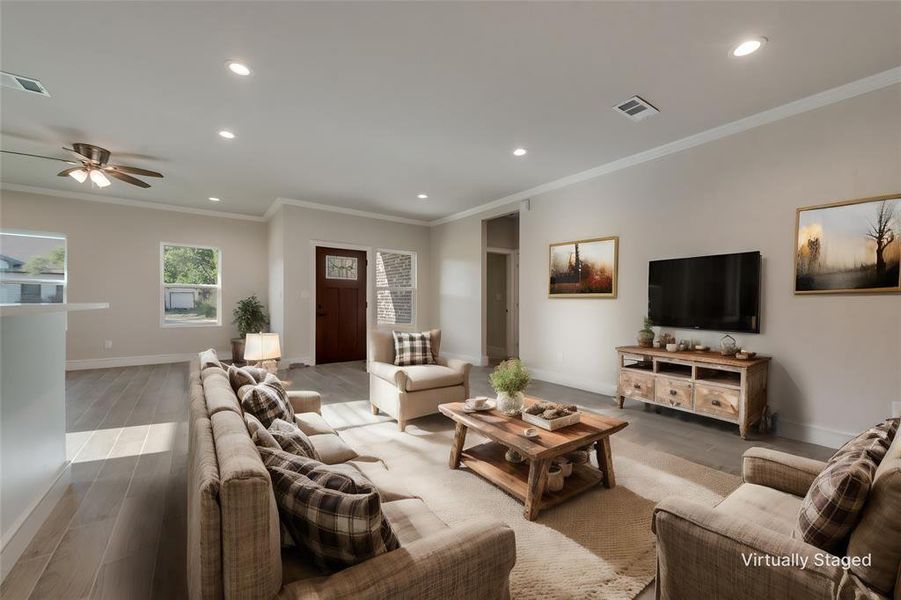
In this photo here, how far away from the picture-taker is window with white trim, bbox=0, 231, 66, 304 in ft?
17.5

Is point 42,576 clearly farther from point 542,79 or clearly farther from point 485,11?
point 542,79

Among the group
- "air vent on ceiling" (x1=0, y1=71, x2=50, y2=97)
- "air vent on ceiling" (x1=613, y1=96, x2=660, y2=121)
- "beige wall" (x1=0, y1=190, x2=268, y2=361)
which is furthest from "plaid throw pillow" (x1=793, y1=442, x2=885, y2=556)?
"beige wall" (x1=0, y1=190, x2=268, y2=361)

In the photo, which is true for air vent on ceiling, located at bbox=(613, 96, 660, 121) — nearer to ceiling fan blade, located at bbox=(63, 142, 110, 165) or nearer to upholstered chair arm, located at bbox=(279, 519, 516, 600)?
upholstered chair arm, located at bbox=(279, 519, 516, 600)

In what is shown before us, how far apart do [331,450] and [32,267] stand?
6718 millimetres

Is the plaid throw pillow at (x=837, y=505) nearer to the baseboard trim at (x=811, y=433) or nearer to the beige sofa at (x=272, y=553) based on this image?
the beige sofa at (x=272, y=553)

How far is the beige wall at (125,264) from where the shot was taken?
5688mm

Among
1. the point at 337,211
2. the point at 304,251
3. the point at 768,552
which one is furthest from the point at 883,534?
the point at 337,211

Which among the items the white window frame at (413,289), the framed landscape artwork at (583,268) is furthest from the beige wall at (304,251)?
the framed landscape artwork at (583,268)

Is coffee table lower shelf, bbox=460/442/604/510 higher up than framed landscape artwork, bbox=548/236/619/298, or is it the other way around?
framed landscape artwork, bbox=548/236/619/298

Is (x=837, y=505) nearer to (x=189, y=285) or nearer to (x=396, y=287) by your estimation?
(x=396, y=287)

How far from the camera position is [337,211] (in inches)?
261

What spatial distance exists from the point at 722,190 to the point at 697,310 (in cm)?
117

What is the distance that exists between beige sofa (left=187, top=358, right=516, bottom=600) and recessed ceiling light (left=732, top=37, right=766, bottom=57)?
310cm

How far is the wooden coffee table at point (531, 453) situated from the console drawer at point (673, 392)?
5.03 feet
